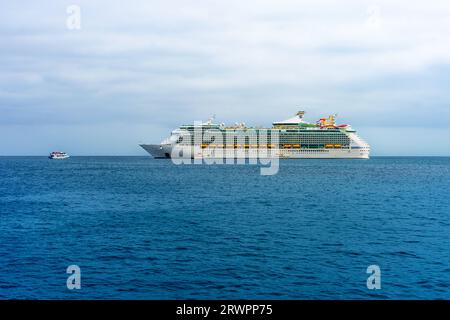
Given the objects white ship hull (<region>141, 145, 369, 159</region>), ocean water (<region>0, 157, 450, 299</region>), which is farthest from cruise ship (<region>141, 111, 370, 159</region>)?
ocean water (<region>0, 157, 450, 299</region>)

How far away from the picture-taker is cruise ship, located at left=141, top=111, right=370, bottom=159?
381 feet

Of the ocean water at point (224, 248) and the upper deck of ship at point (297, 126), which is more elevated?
the upper deck of ship at point (297, 126)

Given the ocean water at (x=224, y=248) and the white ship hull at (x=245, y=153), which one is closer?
the ocean water at (x=224, y=248)

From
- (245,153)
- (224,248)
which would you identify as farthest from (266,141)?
(224,248)

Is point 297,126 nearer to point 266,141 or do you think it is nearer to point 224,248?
point 266,141

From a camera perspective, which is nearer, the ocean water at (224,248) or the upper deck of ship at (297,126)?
the ocean water at (224,248)

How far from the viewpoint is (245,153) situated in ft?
392

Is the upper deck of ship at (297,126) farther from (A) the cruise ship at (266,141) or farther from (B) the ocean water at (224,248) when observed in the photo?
(B) the ocean water at (224,248)

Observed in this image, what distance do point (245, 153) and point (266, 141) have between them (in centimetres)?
702

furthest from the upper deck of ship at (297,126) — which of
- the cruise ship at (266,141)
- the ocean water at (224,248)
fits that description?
the ocean water at (224,248)

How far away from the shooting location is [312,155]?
126 m

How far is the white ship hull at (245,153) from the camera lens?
381 ft

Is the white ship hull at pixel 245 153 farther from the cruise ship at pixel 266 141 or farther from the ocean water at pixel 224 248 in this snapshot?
the ocean water at pixel 224 248

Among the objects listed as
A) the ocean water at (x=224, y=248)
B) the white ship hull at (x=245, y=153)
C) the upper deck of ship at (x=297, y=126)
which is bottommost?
the ocean water at (x=224, y=248)
